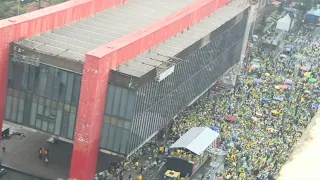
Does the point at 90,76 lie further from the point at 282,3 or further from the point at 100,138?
the point at 282,3

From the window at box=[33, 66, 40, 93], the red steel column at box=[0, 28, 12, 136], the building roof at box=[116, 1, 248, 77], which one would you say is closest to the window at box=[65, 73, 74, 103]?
the window at box=[33, 66, 40, 93]

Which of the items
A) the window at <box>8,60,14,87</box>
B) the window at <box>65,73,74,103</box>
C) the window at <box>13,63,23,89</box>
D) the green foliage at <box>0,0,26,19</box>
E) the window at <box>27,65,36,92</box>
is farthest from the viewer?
the green foliage at <box>0,0,26,19</box>

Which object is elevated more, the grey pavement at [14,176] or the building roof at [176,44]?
the building roof at [176,44]

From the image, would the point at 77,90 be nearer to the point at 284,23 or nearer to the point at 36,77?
the point at 36,77

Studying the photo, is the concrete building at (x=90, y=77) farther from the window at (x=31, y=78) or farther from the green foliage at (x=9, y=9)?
the green foliage at (x=9, y=9)

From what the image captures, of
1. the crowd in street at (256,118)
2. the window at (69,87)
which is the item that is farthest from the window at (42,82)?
the crowd in street at (256,118)

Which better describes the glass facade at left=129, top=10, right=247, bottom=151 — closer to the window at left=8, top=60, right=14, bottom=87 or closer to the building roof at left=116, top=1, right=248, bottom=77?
the building roof at left=116, top=1, right=248, bottom=77
